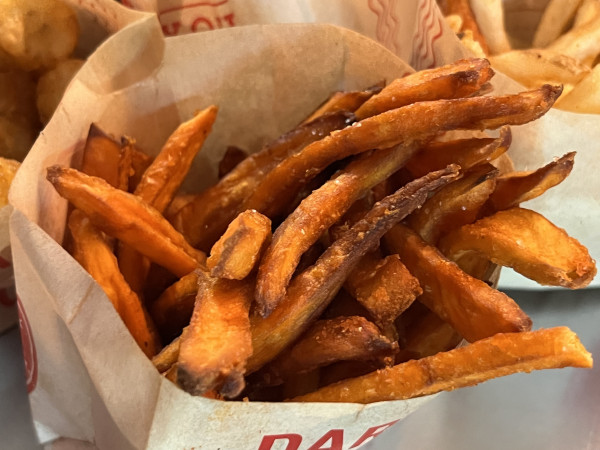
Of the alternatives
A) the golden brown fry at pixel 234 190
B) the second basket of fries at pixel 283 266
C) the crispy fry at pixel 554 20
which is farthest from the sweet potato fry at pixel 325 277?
the crispy fry at pixel 554 20

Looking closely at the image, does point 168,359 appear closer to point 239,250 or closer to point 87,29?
point 239,250

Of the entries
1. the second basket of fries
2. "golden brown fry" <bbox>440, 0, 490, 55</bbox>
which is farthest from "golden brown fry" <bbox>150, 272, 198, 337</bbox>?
"golden brown fry" <bbox>440, 0, 490, 55</bbox>

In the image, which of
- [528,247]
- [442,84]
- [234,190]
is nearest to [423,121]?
[442,84]

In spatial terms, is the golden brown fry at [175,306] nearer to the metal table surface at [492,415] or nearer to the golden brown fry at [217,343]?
the golden brown fry at [217,343]

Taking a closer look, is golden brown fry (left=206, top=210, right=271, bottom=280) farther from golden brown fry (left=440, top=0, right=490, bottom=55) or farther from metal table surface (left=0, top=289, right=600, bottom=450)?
golden brown fry (left=440, top=0, right=490, bottom=55)

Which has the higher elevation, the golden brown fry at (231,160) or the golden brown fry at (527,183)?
the golden brown fry at (527,183)

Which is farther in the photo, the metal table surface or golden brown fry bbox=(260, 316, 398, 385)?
the metal table surface

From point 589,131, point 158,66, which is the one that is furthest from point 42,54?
point 589,131
